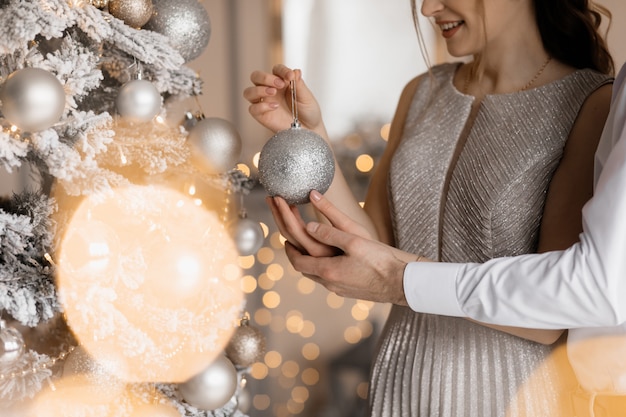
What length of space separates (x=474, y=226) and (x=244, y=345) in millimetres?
462

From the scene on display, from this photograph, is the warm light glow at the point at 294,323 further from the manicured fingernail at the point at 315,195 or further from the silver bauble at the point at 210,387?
the manicured fingernail at the point at 315,195

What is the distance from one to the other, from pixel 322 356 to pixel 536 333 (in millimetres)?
1704

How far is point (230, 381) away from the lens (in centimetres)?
115

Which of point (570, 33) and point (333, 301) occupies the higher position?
point (570, 33)

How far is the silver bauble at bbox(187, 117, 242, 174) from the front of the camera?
1.11 m

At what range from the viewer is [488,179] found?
1.17 metres

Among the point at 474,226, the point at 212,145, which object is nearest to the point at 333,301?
the point at 474,226

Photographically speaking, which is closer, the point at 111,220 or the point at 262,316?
the point at 111,220

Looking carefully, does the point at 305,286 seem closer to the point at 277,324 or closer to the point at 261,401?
the point at 277,324

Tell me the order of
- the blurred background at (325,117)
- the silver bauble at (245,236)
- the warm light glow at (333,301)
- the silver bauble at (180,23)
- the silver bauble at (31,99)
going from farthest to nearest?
the warm light glow at (333,301) < the blurred background at (325,117) < the silver bauble at (245,236) < the silver bauble at (180,23) < the silver bauble at (31,99)

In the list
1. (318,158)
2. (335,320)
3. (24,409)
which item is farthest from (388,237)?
(335,320)

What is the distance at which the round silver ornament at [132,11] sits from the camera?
1.00m

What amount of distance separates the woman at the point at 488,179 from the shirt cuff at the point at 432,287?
145mm

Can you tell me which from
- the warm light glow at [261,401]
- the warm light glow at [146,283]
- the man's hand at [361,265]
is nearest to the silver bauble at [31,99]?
the warm light glow at [146,283]
